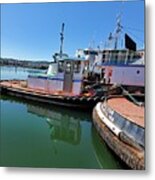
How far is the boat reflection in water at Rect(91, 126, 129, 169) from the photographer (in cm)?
247

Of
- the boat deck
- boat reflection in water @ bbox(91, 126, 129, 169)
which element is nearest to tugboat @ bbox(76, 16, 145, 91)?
the boat deck

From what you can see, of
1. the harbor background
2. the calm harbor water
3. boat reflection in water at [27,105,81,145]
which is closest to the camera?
the harbor background

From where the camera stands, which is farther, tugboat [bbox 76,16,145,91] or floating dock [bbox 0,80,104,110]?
floating dock [bbox 0,80,104,110]

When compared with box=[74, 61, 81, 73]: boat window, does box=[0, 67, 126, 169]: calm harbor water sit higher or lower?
lower

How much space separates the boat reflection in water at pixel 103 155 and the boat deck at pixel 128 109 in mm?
256

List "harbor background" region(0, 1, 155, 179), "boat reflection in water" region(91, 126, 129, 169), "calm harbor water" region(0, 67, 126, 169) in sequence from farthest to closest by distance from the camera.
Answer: "calm harbor water" region(0, 67, 126, 169), "boat reflection in water" region(91, 126, 129, 169), "harbor background" region(0, 1, 155, 179)

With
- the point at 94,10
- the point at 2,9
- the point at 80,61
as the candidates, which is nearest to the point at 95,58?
the point at 80,61

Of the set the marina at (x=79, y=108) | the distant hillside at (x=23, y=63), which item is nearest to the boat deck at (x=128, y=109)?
the marina at (x=79, y=108)

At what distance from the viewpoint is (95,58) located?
8.86ft

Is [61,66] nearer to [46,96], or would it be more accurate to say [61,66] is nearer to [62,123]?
[46,96]

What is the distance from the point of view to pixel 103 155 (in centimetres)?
265

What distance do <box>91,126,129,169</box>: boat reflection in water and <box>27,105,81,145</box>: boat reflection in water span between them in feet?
0.45

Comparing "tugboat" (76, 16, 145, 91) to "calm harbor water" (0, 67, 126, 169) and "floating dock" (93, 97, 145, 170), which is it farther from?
"calm harbor water" (0, 67, 126, 169)

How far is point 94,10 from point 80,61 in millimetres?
353
